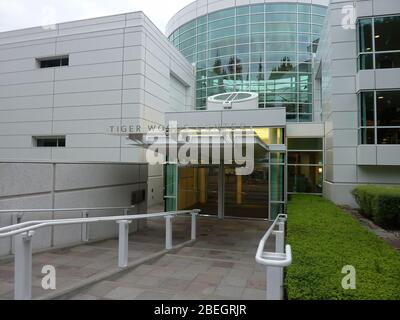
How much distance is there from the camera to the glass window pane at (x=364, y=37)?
1382 centimetres

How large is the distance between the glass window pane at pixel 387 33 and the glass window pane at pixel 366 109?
211 centimetres

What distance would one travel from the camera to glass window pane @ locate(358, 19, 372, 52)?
13.8 metres

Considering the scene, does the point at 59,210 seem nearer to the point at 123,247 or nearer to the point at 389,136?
the point at 123,247

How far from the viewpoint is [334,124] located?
14.7m

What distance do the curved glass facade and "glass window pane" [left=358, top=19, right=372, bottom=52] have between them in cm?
1110

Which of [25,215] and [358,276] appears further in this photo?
[25,215]

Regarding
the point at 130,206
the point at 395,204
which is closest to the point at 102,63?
the point at 130,206

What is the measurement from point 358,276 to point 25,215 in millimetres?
6129

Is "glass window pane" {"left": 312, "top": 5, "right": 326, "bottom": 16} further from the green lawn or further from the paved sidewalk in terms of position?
the paved sidewalk

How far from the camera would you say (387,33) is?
45.0 feet

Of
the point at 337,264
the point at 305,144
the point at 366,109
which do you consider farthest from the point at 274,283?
the point at 305,144

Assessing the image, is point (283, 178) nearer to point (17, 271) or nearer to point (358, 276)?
point (358, 276)

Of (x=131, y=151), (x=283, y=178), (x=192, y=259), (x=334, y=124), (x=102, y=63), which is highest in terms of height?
(x=102, y=63)
